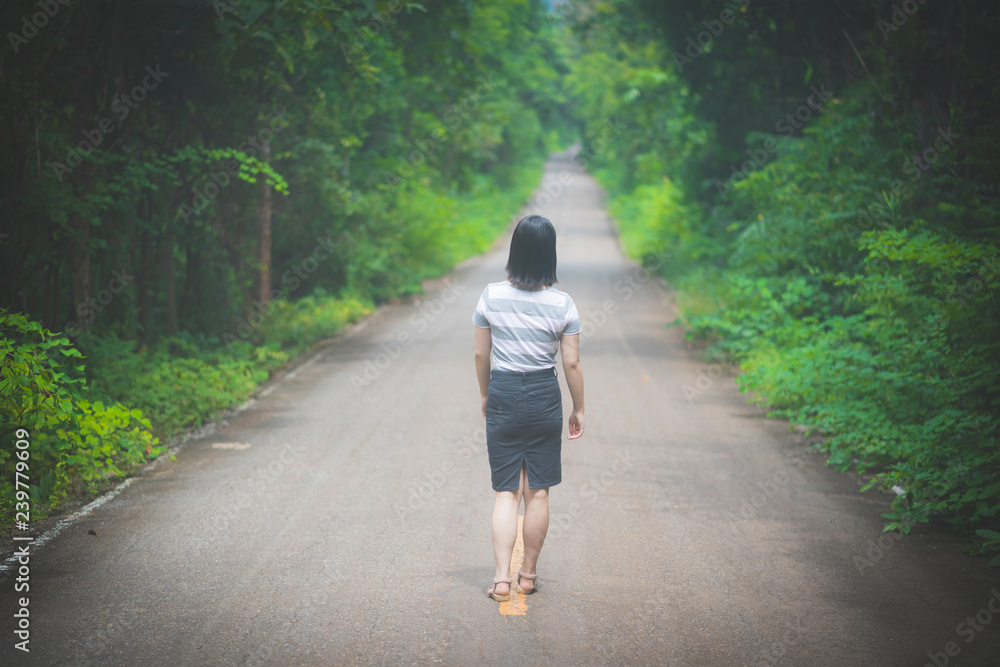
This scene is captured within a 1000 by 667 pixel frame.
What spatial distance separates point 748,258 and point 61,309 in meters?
10.9

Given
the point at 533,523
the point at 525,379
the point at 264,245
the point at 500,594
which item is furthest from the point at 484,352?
the point at 264,245

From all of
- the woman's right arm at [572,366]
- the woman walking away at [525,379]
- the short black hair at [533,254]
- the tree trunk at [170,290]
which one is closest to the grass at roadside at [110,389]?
the tree trunk at [170,290]

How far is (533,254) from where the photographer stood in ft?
15.5

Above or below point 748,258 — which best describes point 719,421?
below

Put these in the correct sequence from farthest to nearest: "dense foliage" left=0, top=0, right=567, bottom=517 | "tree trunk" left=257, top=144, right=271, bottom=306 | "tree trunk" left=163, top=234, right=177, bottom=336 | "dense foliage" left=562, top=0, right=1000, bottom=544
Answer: "tree trunk" left=257, top=144, right=271, bottom=306 < "tree trunk" left=163, top=234, right=177, bottom=336 < "dense foliage" left=0, top=0, right=567, bottom=517 < "dense foliage" left=562, top=0, right=1000, bottom=544

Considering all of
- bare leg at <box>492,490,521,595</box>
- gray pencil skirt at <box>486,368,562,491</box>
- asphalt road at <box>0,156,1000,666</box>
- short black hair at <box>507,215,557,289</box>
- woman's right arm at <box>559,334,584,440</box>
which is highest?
short black hair at <box>507,215,557,289</box>

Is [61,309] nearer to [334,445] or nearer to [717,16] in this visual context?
[334,445]

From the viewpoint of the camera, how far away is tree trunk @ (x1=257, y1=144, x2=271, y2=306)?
1524 cm

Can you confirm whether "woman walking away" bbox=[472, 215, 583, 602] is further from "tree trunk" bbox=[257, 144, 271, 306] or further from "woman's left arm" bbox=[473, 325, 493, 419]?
"tree trunk" bbox=[257, 144, 271, 306]

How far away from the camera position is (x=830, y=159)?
13.6 meters

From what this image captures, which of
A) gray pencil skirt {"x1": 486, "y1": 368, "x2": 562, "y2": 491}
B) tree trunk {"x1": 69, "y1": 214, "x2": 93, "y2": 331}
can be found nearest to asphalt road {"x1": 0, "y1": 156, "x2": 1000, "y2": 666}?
gray pencil skirt {"x1": 486, "y1": 368, "x2": 562, "y2": 491}

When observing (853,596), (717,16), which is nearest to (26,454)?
(853,596)

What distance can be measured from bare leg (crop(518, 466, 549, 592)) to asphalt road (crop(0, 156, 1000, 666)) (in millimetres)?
231

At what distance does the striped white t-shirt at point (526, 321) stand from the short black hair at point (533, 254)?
7 cm
